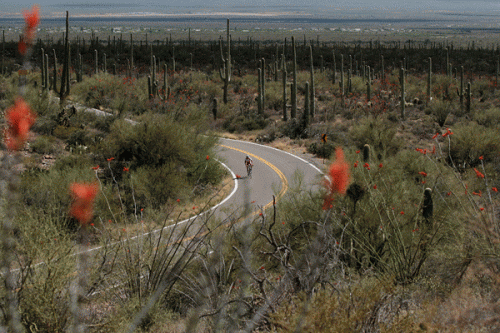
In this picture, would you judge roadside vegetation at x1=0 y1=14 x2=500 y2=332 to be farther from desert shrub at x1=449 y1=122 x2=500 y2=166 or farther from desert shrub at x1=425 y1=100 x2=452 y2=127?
desert shrub at x1=425 y1=100 x2=452 y2=127

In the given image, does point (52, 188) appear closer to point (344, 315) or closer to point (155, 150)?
point (155, 150)

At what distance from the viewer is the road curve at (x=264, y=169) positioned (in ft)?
65.7

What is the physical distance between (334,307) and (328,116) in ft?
110

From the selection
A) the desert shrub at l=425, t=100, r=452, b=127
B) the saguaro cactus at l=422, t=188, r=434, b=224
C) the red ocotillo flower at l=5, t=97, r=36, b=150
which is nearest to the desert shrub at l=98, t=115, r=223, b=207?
the saguaro cactus at l=422, t=188, r=434, b=224

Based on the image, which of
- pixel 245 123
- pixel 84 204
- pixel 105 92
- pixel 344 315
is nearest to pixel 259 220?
pixel 344 315

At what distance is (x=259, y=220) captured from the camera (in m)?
12.3

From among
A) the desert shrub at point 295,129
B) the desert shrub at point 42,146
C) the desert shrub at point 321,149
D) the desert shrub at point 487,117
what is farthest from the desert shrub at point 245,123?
the desert shrub at point 42,146

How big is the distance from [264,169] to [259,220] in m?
12.5

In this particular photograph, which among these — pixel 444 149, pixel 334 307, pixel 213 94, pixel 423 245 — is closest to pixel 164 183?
pixel 423 245

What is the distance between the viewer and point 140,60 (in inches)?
2844

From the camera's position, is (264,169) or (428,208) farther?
(264,169)

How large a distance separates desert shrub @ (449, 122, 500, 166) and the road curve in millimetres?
6966

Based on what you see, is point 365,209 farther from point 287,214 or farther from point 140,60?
point 140,60

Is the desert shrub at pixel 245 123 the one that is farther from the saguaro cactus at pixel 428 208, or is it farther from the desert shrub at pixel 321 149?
the saguaro cactus at pixel 428 208
